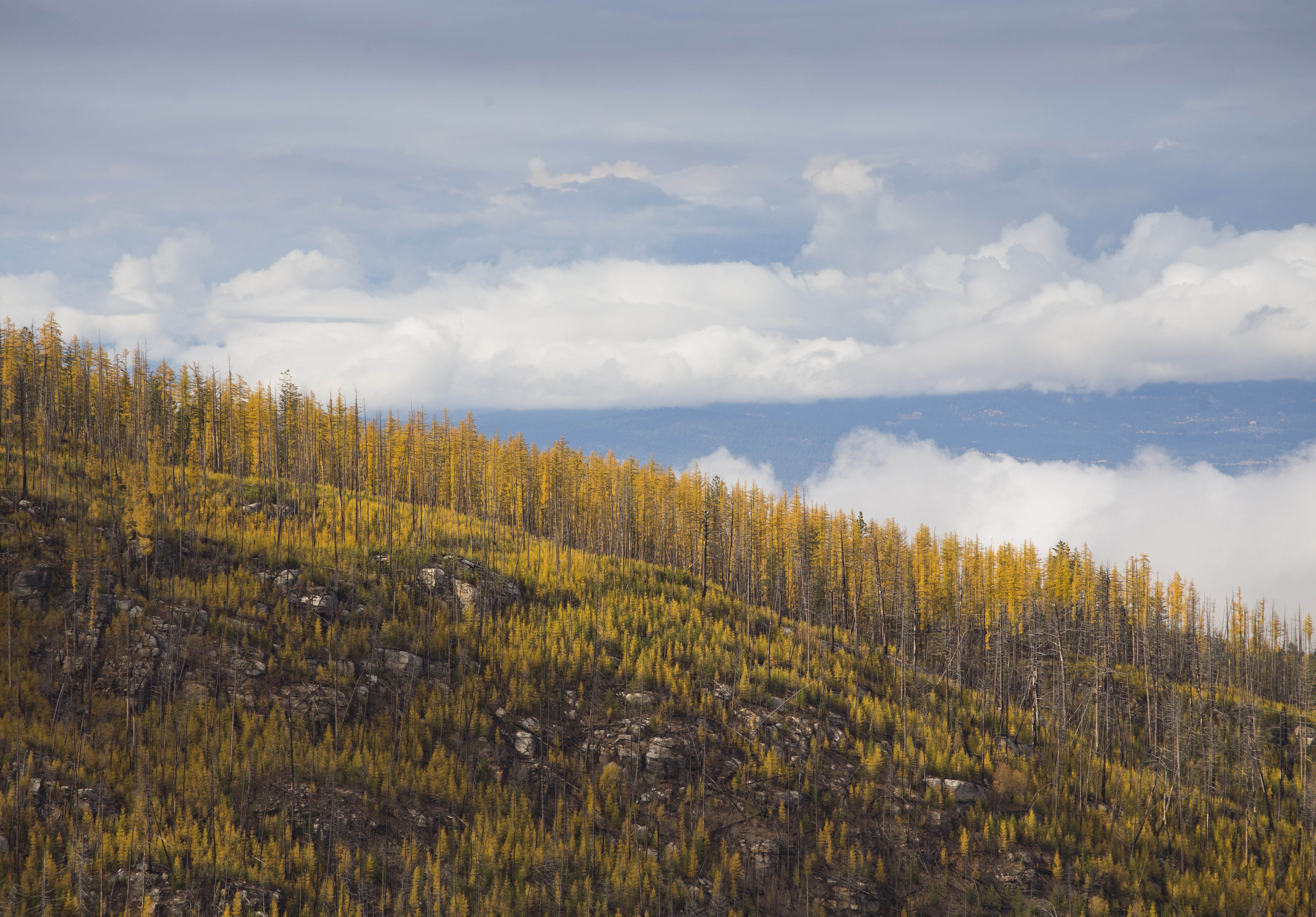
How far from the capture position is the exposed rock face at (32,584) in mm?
38312

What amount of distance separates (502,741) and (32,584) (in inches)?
1029

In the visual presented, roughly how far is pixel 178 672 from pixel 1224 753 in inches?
3209

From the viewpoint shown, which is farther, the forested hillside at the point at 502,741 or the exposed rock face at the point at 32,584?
the exposed rock face at the point at 32,584

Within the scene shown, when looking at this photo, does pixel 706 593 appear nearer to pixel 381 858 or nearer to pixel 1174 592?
pixel 381 858

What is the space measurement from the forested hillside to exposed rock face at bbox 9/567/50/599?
17cm

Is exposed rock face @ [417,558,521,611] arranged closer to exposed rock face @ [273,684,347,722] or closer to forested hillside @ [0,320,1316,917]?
forested hillside @ [0,320,1316,917]

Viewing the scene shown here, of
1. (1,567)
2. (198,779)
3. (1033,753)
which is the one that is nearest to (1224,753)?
(1033,753)

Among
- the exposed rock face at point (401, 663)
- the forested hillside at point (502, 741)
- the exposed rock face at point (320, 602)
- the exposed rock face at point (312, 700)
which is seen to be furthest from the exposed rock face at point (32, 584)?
the exposed rock face at point (401, 663)

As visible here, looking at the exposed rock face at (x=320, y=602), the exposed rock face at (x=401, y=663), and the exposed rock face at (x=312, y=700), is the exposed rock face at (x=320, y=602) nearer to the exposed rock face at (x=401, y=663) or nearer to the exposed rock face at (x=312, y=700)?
the exposed rock face at (x=401, y=663)

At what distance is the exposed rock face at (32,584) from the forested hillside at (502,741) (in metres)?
0.17

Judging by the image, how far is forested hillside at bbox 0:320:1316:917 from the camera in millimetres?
30266

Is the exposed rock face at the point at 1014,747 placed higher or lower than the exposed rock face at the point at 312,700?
lower

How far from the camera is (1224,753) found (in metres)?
65.6

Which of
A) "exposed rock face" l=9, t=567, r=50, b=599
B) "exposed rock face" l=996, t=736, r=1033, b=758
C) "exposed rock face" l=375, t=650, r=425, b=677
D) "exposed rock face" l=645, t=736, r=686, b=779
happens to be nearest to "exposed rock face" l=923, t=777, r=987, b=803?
"exposed rock face" l=996, t=736, r=1033, b=758
